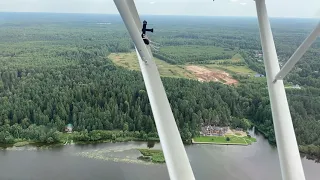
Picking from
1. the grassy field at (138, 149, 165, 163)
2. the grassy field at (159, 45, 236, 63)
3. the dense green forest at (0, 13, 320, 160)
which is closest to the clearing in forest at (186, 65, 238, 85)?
the dense green forest at (0, 13, 320, 160)

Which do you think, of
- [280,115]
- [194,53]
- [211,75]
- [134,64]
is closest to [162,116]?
[280,115]

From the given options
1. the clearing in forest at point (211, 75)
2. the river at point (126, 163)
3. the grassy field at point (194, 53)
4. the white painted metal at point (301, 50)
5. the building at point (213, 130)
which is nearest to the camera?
the white painted metal at point (301, 50)

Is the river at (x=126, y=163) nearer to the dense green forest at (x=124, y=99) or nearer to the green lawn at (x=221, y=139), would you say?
the green lawn at (x=221, y=139)

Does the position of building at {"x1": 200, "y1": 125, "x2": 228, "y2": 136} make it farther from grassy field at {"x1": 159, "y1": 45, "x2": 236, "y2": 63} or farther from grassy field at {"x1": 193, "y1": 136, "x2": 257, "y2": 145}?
grassy field at {"x1": 159, "y1": 45, "x2": 236, "y2": 63}

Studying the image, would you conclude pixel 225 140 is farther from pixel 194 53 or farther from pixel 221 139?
pixel 194 53

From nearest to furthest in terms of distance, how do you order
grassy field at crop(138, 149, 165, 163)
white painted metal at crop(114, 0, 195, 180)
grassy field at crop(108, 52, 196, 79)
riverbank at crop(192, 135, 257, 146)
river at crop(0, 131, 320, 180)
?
white painted metal at crop(114, 0, 195, 180)
river at crop(0, 131, 320, 180)
grassy field at crop(138, 149, 165, 163)
riverbank at crop(192, 135, 257, 146)
grassy field at crop(108, 52, 196, 79)

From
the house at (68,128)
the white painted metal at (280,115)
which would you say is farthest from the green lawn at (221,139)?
the white painted metal at (280,115)
